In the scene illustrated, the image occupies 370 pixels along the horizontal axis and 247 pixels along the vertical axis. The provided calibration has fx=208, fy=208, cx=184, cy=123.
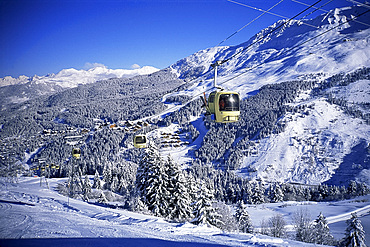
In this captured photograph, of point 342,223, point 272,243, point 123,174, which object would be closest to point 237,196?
point 342,223

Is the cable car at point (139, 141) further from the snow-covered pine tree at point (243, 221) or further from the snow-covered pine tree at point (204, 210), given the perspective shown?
the snow-covered pine tree at point (243, 221)

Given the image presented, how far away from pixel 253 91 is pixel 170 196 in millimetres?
191210

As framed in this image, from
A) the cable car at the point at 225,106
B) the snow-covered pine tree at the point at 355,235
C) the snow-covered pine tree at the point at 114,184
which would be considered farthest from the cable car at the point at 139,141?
the snow-covered pine tree at the point at 114,184

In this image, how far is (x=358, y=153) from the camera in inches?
3674

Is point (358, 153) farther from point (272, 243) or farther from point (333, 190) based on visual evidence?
point (272, 243)

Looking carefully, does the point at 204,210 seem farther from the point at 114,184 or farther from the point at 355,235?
the point at 114,184

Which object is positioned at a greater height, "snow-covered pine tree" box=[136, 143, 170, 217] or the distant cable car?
the distant cable car

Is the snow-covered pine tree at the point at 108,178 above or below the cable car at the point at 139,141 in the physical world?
below

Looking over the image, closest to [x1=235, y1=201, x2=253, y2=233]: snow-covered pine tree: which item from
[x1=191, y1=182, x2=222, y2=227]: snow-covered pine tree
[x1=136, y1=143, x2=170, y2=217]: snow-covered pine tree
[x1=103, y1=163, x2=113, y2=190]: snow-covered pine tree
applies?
[x1=191, y1=182, x2=222, y2=227]: snow-covered pine tree

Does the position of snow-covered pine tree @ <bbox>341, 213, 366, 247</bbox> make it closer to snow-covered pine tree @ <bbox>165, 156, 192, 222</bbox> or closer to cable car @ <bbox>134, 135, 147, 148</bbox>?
snow-covered pine tree @ <bbox>165, 156, 192, 222</bbox>

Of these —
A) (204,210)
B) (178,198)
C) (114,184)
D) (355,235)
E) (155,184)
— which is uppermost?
(155,184)

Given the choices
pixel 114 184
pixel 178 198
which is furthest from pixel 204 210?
pixel 114 184


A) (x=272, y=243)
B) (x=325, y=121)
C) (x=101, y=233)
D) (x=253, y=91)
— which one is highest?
(x=253, y=91)

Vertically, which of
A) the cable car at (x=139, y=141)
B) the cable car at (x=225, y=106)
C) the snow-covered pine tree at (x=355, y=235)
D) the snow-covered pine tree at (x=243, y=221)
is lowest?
the snow-covered pine tree at (x=243, y=221)
